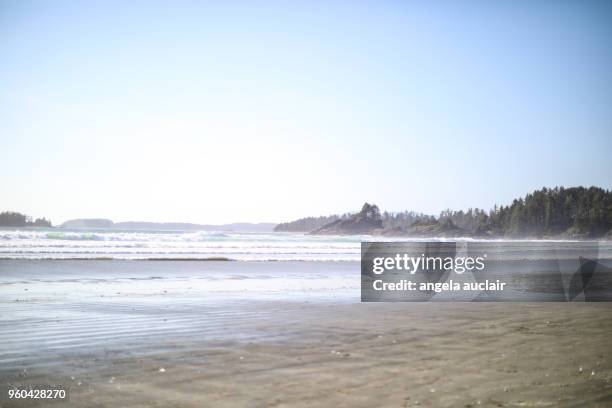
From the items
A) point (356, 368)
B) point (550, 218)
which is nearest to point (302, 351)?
point (356, 368)

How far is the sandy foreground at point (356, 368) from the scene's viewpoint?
181 inches

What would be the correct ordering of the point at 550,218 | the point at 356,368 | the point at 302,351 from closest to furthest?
the point at 356,368 → the point at 302,351 → the point at 550,218

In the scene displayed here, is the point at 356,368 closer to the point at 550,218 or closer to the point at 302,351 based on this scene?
the point at 302,351

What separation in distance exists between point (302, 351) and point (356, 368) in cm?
115

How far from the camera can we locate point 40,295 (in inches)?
515

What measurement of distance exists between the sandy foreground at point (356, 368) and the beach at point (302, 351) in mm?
20

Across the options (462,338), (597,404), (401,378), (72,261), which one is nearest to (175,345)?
(401,378)

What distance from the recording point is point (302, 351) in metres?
6.61

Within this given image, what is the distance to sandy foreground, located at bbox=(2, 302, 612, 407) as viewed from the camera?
4.59m

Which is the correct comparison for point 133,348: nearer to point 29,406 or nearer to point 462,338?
point 29,406

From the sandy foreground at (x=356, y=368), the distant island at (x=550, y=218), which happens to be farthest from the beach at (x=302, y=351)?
the distant island at (x=550, y=218)

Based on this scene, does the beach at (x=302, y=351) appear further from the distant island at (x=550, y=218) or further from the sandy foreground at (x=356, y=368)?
the distant island at (x=550, y=218)

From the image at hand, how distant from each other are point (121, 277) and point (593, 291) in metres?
16.8

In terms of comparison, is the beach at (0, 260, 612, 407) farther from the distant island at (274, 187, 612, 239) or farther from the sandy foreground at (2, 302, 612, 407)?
the distant island at (274, 187, 612, 239)
